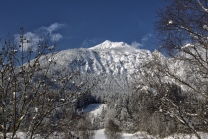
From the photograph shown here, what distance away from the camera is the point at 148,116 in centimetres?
675

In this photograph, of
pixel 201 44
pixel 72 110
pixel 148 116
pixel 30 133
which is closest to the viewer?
pixel 201 44

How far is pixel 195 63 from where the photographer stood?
5250mm

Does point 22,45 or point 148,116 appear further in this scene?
point 148,116

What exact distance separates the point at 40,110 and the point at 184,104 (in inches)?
135

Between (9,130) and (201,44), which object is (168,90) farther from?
(9,130)

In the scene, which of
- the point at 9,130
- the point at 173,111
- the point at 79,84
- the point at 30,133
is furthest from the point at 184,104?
the point at 9,130

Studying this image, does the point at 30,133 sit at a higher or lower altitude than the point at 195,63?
lower

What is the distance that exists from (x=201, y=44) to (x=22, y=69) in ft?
13.2

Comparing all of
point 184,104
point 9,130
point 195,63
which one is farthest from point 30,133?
point 195,63

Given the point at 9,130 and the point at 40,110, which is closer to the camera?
the point at 40,110

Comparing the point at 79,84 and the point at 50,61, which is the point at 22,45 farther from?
the point at 79,84

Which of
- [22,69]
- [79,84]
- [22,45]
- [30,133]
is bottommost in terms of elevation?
[30,133]

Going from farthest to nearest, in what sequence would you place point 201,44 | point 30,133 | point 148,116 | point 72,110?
point 148,116 → point 72,110 → point 30,133 → point 201,44

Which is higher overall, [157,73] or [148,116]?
[157,73]
